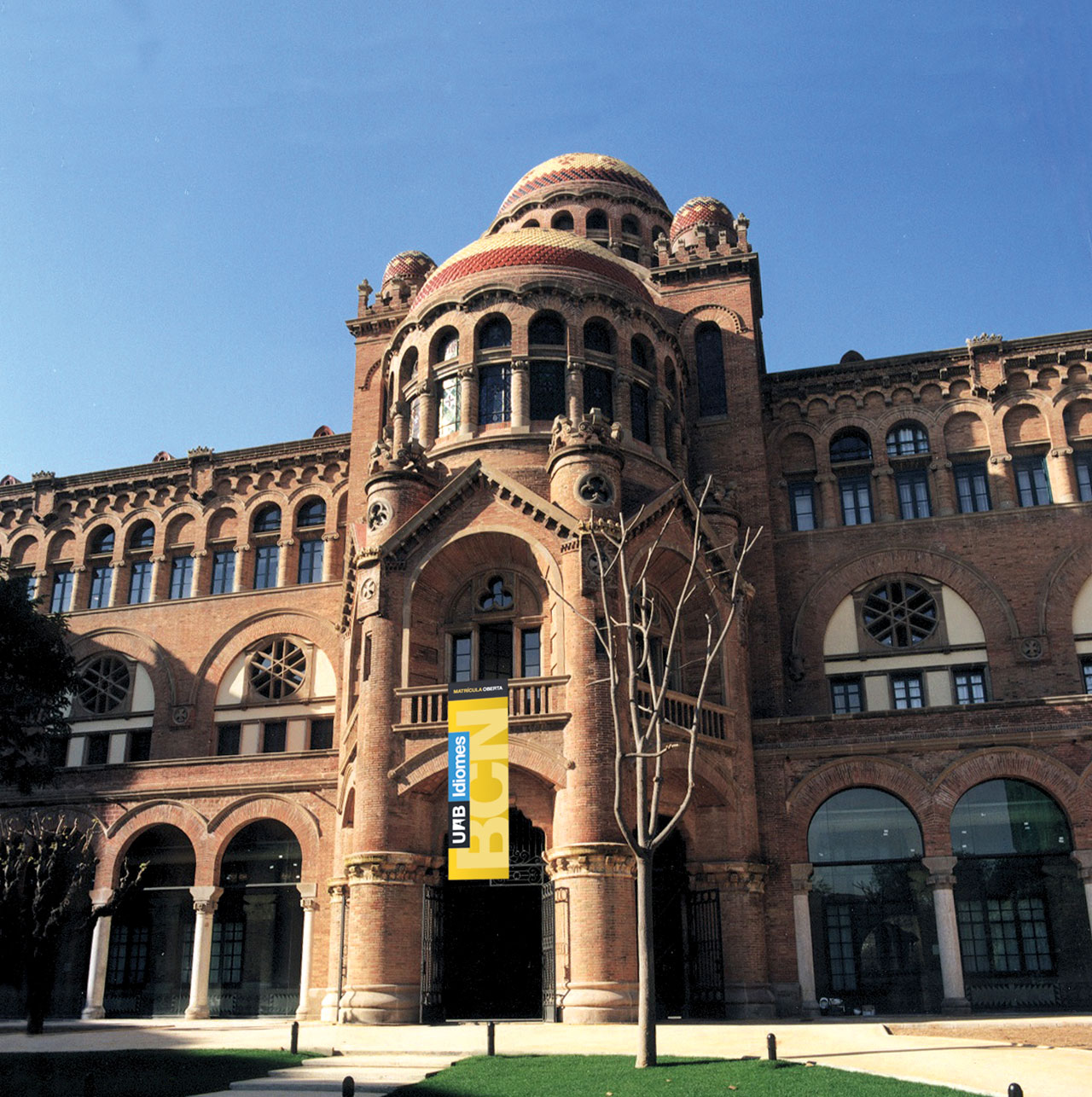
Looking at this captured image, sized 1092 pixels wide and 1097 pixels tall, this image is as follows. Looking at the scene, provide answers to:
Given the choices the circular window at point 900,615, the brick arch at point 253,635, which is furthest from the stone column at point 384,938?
the circular window at point 900,615

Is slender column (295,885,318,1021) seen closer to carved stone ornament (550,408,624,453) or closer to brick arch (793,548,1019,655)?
carved stone ornament (550,408,624,453)

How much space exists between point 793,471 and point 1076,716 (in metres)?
12.3

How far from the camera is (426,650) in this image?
29.2 meters

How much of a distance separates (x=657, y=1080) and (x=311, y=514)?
28616 millimetres

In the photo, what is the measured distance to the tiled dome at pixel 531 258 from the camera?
34344 millimetres

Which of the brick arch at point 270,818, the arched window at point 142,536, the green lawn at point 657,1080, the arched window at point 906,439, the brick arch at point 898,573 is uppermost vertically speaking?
the arched window at point 906,439

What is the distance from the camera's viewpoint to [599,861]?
81.5ft

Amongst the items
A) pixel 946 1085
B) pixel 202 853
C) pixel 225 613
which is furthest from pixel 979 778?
pixel 225 613

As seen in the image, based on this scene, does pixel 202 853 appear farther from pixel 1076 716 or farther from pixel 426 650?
pixel 1076 716

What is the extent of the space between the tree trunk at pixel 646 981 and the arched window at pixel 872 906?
462 inches

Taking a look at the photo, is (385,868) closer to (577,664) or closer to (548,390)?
(577,664)

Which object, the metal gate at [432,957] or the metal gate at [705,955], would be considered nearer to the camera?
the metal gate at [432,957]

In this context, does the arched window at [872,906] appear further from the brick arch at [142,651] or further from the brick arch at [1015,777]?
the brick arch at [142,651]

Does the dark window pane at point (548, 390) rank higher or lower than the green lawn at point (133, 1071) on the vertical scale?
higher
